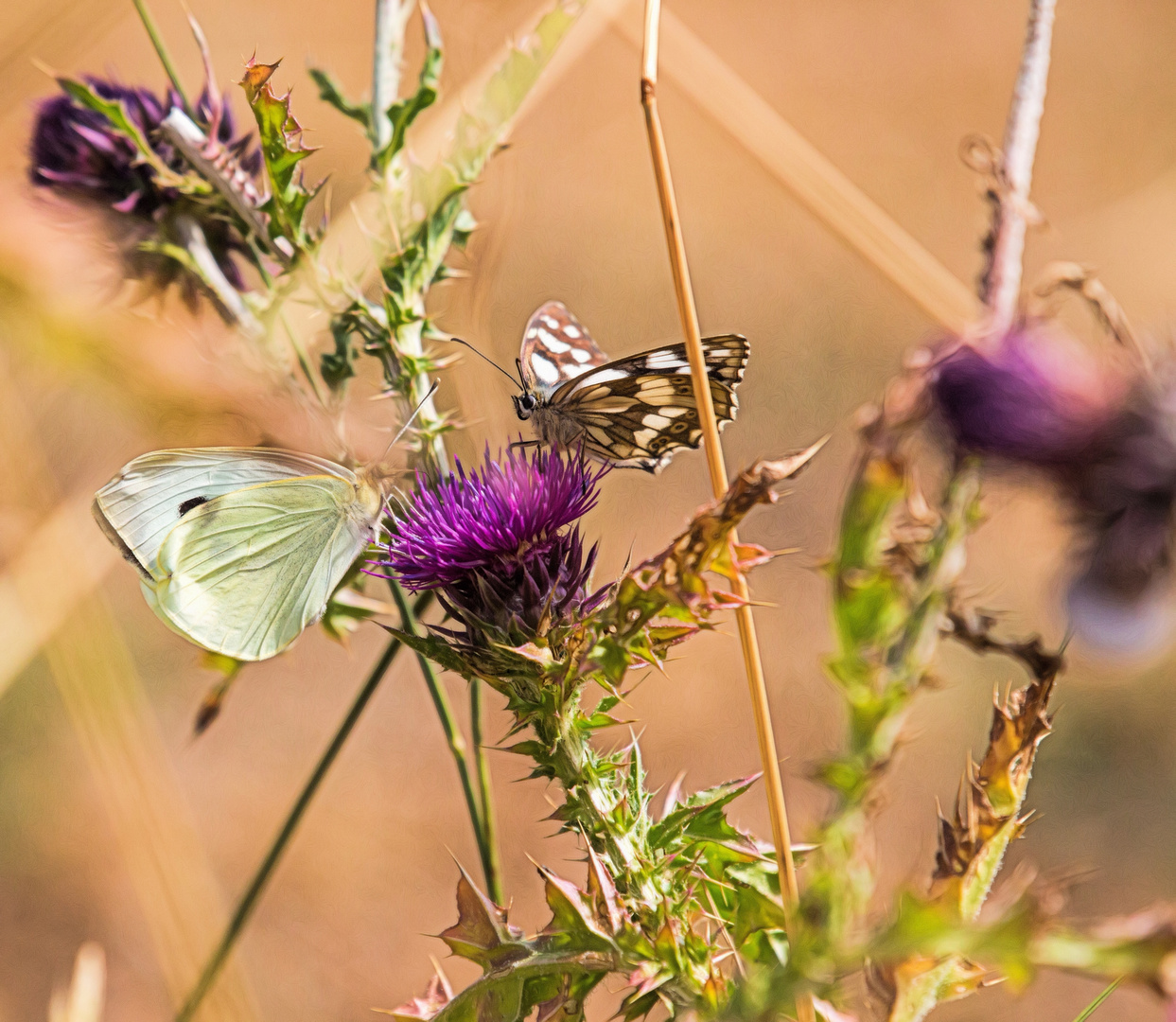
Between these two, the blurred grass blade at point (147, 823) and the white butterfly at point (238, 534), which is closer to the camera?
the white butterfly at point (238, 534)

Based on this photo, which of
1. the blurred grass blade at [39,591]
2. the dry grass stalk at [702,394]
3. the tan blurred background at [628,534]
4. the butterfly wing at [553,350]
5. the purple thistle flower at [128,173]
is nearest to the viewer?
the dry grass stalk at [702,394]

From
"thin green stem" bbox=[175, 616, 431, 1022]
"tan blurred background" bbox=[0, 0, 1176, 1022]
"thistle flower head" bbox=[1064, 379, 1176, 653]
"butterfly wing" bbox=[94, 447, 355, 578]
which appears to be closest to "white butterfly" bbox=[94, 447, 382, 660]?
"butterfly wing" bbox=[94, 447, 355, 578]

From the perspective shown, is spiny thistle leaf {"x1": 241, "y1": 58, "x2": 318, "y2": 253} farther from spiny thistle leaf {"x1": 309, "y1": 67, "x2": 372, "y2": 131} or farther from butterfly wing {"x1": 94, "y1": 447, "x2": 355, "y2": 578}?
butterfly wing {"x1": 94, "y1": 447, "x2": 355, "y2": 578}

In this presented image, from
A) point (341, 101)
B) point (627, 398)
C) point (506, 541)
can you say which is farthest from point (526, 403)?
point (341, 101)

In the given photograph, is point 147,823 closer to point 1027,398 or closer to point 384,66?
point 384,66

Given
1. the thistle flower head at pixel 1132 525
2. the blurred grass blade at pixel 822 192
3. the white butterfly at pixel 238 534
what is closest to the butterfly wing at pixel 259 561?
the white butterfly at pixel 238 534

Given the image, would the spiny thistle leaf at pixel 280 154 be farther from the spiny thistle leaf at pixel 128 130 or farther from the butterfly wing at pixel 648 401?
the butterfly wing at pixel 648 401

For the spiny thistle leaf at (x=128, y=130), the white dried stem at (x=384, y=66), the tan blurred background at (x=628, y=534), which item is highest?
the spiny thistle leaf at (x=128, y=130)
